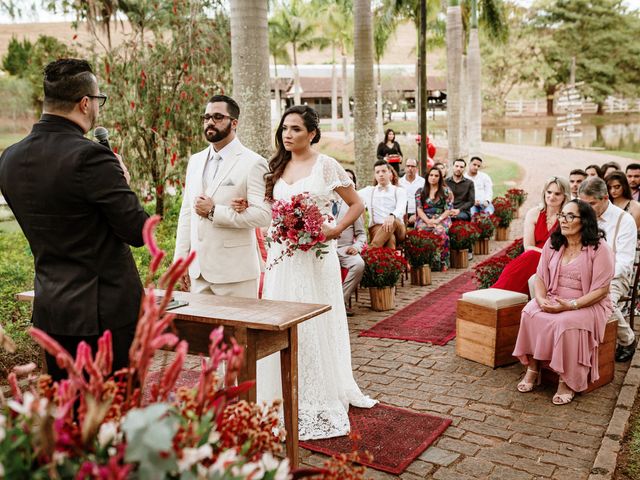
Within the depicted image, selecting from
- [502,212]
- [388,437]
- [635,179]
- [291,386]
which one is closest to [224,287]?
[291,386]

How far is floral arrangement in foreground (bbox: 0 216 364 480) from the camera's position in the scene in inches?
47.5

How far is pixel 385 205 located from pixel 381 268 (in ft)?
6.37

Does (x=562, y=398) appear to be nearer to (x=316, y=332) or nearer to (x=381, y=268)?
(x=316, y=332)

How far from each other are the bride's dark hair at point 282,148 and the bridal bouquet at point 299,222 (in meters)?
0.22

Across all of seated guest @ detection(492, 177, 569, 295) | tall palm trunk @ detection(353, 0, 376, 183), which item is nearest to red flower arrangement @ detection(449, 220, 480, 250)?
tall palm trunk @ detection(353, 0, 376, 183)

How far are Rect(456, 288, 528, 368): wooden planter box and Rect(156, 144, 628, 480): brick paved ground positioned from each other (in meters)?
0.12

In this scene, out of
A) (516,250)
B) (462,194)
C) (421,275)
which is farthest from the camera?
(462,194)

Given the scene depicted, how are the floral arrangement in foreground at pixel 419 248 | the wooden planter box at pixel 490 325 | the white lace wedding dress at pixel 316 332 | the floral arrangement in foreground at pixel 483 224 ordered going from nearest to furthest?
the white lace wedding dress at pixel 316 332
the wooden planter box at pixel 490 325
the floral arrangement in foreground at pixel 419 248
the floral arrangement in foreground at pixel 483 224

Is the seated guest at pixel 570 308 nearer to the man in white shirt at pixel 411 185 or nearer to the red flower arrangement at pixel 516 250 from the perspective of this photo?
the red flower arrangement at pixel 516 250

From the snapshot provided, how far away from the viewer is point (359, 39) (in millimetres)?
12305

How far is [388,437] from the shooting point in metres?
4.65

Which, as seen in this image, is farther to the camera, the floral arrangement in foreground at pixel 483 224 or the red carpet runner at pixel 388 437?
the floral arrangement in foreground at pixel 483 224

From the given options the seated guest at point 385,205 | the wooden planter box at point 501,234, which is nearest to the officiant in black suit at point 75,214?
the seated guest at point 385,205

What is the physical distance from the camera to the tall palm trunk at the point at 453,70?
20039 millimetres
